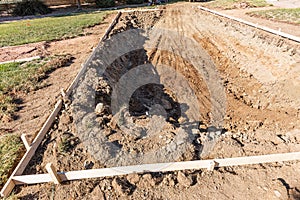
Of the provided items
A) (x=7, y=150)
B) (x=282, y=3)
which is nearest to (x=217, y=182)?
(x=7, y=150)

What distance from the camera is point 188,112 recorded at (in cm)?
665

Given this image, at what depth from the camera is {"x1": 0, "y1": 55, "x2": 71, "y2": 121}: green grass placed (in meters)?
5.48

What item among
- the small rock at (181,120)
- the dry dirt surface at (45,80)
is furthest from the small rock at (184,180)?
the dry dirt surface at (45,80)

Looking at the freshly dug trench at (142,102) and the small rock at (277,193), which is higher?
the freshly dug trench at (142,102)

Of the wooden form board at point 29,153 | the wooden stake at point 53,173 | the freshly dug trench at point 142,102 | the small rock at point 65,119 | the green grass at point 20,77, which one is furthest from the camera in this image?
the green grass at point 20,77

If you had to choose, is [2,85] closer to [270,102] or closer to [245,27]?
[270,102]

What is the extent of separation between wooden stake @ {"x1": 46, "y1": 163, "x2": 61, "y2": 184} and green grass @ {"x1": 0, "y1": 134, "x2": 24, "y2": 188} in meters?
1.03

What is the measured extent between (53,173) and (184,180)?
7.75 feet

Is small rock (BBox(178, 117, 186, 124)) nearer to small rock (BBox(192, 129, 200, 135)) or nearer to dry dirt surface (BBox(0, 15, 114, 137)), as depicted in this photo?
small rock (BBox(192, 129, 200, 135))

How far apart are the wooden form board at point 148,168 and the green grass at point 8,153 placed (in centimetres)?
42

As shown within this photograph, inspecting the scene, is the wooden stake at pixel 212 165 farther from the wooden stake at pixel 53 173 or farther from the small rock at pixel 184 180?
the wooden stake at pixel 53 173

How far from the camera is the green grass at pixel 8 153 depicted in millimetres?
3746

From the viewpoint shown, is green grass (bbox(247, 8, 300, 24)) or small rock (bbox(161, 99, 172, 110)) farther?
green grass (bbox(247, 8, 300, 24))

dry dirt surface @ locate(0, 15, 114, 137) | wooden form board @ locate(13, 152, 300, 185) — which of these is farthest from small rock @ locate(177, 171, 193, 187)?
dry dirt surface @ locate(0, 15, 114, 137)
